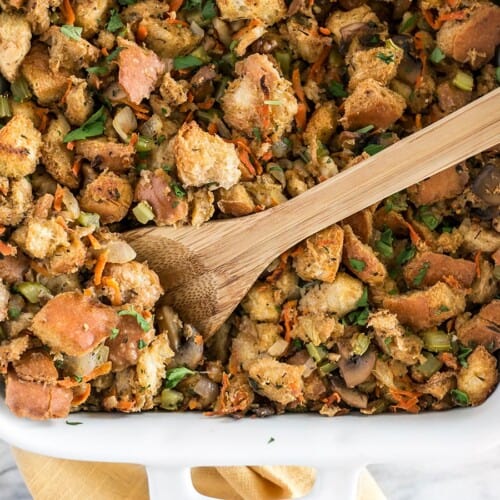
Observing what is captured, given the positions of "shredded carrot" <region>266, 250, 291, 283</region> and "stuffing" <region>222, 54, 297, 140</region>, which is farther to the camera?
"shredded carrot" <region>266, 250, 291, 283</region>

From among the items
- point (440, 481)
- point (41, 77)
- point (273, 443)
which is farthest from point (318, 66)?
point (440, 481)

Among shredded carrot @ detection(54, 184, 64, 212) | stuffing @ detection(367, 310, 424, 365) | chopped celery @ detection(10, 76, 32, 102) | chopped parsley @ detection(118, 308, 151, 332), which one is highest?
chopped celery @ detection(10, 76, 32, 102)

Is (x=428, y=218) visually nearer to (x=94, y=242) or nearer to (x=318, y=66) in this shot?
(x=318, y=66)

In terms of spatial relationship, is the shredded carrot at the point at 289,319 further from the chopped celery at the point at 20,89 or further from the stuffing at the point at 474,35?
the chopped celery at the point at 20,89

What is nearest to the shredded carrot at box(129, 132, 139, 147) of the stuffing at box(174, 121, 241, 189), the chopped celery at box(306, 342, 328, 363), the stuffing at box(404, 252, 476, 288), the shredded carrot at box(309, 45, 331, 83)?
the stuffing at box(174, 121, 241, 189)

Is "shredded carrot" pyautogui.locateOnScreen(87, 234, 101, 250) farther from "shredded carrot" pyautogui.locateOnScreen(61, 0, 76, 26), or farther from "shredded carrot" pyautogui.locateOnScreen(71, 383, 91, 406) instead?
"shredded carrot" pyautogui.locateOnScreen(61, 0, 76, 26)

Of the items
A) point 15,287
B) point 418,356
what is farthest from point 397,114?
point 15,287

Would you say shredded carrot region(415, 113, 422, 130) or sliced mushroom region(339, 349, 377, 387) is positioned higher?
shredded carrot region(415, 113, 422, 130)
